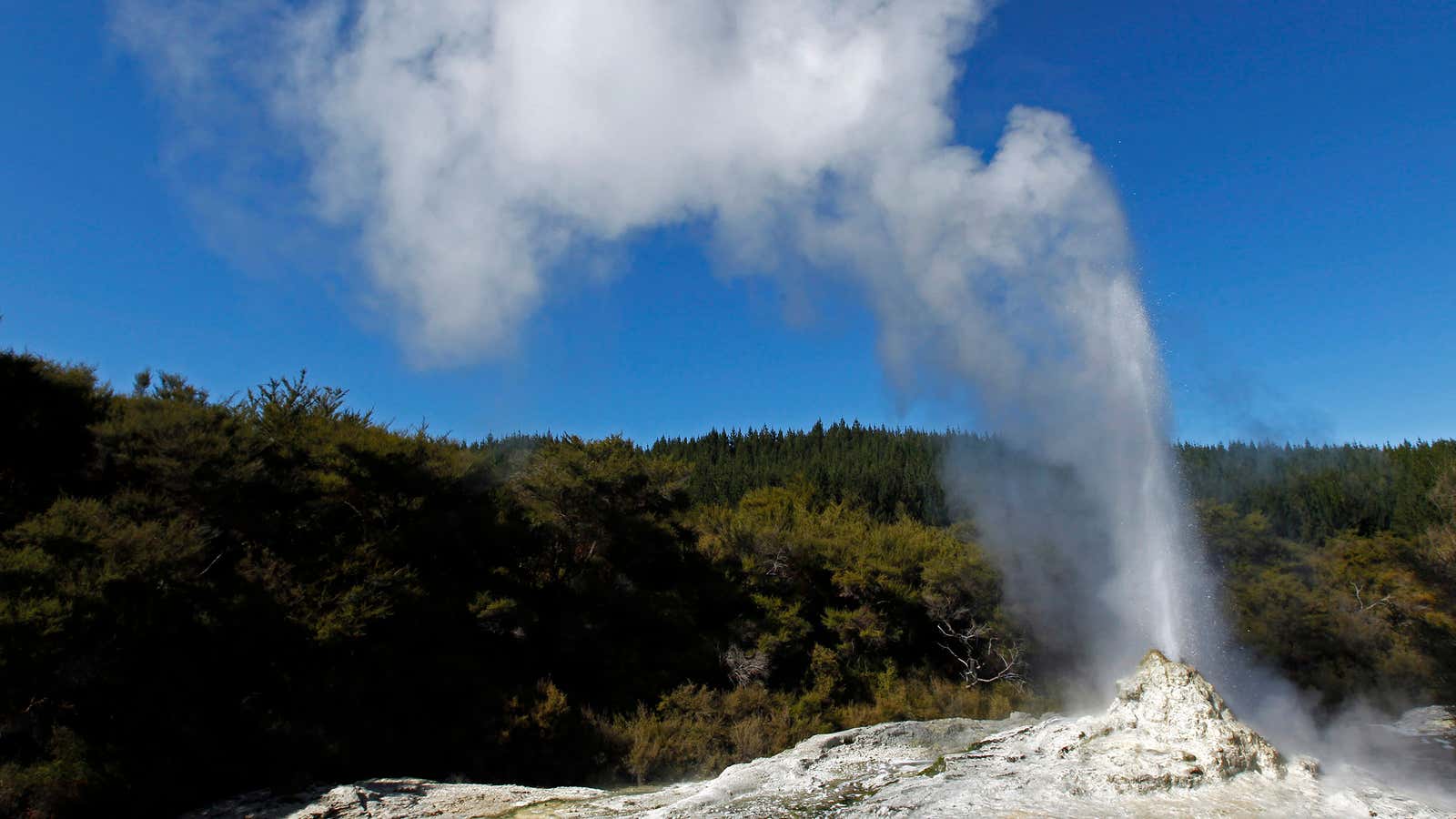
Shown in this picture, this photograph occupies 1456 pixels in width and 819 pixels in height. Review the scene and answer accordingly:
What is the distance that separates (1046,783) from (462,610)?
43.5 feet

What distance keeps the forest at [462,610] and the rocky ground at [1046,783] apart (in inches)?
147

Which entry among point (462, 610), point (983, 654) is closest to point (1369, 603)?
point (983, 654)

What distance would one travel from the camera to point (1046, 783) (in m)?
6.64

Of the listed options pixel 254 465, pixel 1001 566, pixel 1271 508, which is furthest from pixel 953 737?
pixel 1271 508

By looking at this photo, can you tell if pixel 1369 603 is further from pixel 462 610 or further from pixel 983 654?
pixel 462 610

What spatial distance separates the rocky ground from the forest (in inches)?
147

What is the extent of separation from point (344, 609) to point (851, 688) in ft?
43.9

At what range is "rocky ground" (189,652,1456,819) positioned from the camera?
247 inches

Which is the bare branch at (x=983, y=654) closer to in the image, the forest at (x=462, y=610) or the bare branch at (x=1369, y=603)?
the forest at (x=462, y=610)

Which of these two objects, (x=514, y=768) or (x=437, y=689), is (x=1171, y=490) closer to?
(x=514, y=768)

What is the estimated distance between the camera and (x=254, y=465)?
14.3 m

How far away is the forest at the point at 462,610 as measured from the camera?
35.8 feet

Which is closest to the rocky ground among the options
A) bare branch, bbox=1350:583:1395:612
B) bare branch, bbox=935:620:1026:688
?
bare branch, bbox=935:620:1026:688

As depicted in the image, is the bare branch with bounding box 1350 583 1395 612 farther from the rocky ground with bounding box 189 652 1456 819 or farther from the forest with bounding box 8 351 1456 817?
the rocky ground with bounding box 189 652 1456 819
